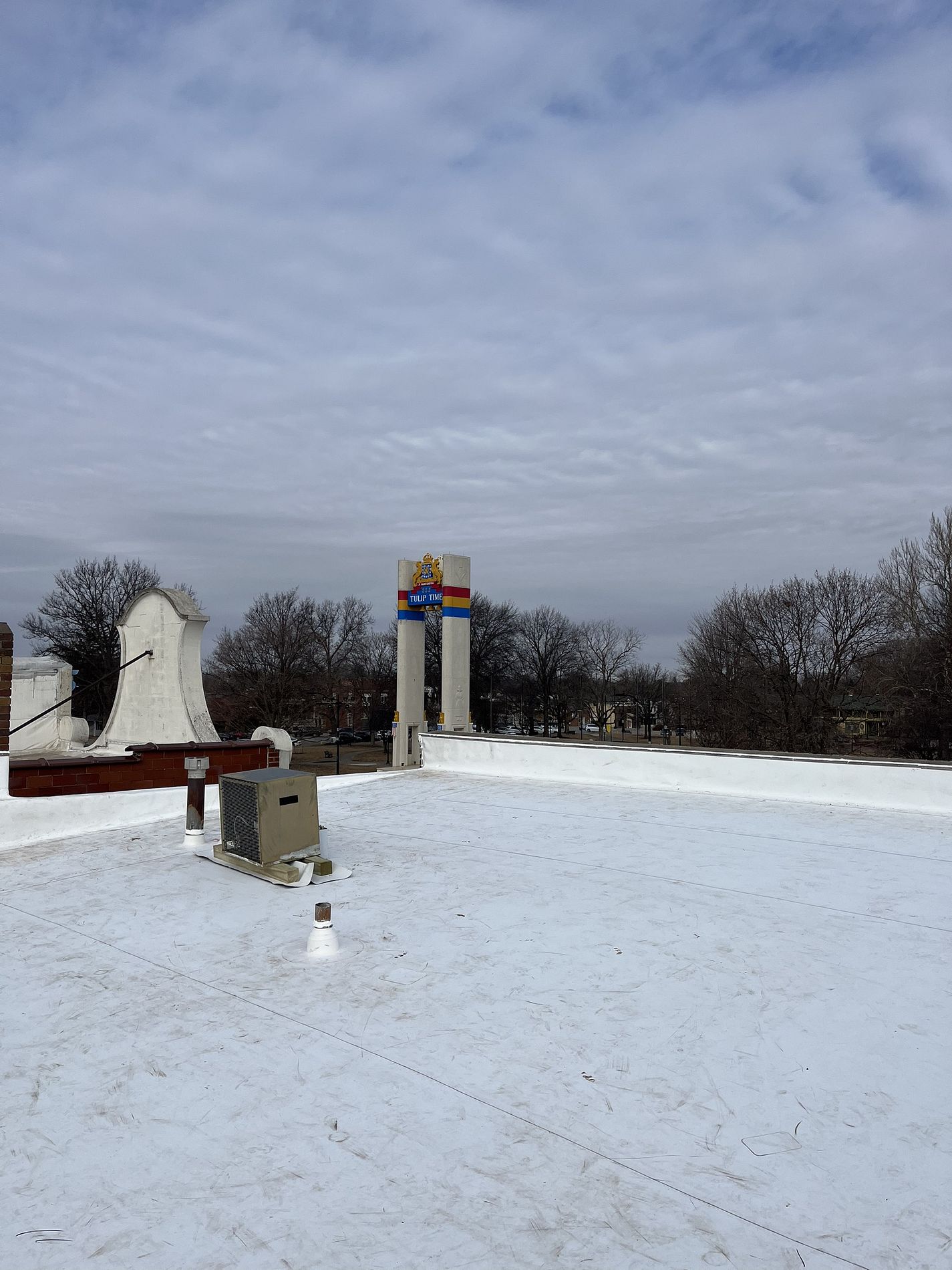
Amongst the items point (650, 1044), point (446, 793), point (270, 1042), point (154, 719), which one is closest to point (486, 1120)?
point (650, 1044)

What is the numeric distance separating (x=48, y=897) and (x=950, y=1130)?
5.35 meters

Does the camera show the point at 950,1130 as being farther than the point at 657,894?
No

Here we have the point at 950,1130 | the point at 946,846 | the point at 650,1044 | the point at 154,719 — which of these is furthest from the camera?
the point at 154,719

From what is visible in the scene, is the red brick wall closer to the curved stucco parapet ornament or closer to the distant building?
the curved stucco parapet ornament

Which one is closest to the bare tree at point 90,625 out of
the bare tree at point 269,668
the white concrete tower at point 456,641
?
the bare tree at point 269,668

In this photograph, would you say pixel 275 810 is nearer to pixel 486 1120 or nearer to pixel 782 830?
pixel 486 1120

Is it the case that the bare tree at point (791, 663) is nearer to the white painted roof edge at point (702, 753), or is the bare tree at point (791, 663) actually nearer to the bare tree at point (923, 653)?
the bare tree at point (923, 653)

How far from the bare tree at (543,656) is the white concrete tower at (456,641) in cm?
4056

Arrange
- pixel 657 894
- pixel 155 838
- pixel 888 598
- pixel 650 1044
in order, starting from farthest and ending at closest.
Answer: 1. pixel 888 598
2. pixel 155 838
3. pixel 657 894
4. pixel 650 1044

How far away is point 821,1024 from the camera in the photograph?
3494 mm

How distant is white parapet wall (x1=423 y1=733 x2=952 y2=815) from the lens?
8242 mm

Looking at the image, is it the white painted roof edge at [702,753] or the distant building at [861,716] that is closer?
the white painted roof edge at [702,753]

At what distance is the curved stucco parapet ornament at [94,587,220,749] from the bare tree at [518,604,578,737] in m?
45.6

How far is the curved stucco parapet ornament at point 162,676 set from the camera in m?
12.5
